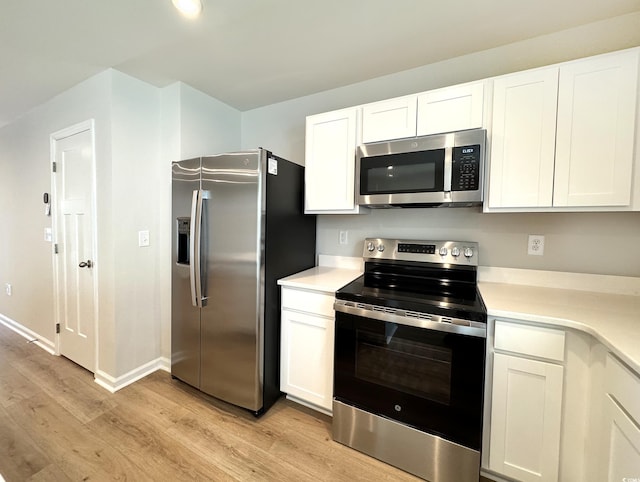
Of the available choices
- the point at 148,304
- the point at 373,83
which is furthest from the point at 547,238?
the point at 148,304

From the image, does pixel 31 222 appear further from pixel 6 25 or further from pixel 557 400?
pixel 557 400

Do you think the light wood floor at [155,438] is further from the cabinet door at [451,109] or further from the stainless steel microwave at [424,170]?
the cabinet door at [451,109]

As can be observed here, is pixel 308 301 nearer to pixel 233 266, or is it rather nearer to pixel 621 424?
pixel 233 266

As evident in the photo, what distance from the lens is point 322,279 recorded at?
1.91 m

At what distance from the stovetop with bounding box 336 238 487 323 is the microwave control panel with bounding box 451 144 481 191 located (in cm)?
45

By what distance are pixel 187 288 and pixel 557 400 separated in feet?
7.49

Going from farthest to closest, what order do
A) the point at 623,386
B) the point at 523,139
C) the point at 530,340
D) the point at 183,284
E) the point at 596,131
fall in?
the point at 183,284, the point at 523,139, the point at 596,131, the point at 530,340, the point at 623,386

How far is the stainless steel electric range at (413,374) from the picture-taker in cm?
127

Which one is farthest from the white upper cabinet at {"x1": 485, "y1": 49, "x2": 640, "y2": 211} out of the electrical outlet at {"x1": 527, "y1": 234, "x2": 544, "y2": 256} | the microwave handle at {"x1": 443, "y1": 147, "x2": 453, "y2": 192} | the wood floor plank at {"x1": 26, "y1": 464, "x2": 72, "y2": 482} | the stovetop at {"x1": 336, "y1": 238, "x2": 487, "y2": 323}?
the wood floor plank at {"x1": 26, "y1": 464, "x2": 72, "y2": 482}

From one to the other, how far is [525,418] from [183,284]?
7.38 feet

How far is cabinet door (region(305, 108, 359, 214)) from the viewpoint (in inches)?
75.1

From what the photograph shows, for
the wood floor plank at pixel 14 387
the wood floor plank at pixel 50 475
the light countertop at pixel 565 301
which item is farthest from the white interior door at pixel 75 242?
the light countertop at pixel 565 301

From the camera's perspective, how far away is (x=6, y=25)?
1.57 meters

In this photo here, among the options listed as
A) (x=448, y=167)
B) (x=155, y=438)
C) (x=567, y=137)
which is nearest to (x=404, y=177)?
(x=448, y=167)
